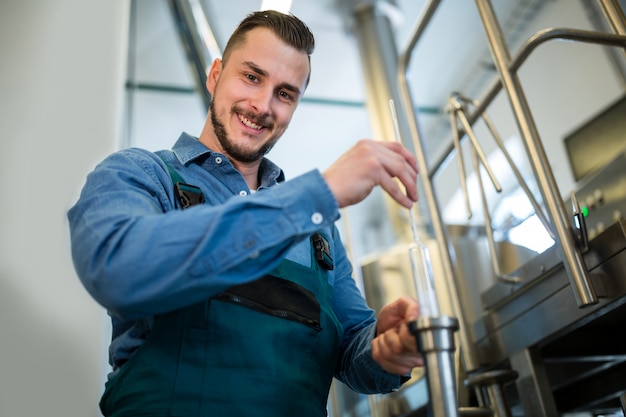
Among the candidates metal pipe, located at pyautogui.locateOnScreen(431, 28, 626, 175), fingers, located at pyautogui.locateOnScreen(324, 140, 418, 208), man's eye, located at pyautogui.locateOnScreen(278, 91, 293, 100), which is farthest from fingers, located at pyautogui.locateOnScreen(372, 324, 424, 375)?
metal pipe, located at pyautogui.locateOnScreen(431, 28, 626, 175)

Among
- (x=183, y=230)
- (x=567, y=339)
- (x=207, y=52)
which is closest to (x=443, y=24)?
(x=207, y=52)

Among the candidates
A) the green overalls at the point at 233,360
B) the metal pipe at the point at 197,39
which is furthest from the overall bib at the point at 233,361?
the metal pipe at the point at 197,39

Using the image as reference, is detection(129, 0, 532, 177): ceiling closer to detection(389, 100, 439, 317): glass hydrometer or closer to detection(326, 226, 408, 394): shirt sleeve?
detection(326, 226, 408, 394): shirt sleeve

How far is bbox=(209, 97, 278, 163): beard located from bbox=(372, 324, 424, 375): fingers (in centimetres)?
36

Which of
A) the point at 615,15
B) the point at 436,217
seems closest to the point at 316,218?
the point at 615,15

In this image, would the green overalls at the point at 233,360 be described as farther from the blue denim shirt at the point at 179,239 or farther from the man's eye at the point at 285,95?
the man's eye at the point at 285,95

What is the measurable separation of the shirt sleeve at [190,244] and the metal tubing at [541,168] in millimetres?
541

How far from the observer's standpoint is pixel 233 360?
690mm

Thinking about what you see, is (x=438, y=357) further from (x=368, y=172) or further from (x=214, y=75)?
(x=214, y=75)

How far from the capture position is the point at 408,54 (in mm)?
1717

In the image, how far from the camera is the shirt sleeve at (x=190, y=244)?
0.58 metres

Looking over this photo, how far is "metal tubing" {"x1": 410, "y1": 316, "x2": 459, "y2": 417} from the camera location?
0.57 m

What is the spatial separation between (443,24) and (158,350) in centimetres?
329

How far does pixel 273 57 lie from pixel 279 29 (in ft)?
0.24
